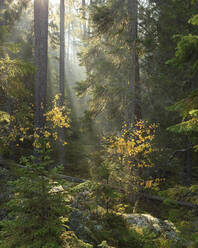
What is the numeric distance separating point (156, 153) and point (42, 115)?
5807 mm

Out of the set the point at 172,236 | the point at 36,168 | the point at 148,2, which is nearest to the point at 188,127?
the point at 36,168

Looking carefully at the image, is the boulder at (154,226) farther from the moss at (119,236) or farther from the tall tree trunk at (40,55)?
the tall tree trunk at (40,55)

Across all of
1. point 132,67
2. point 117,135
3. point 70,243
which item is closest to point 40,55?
point 132,67

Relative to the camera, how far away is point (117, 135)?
9609 millimetres

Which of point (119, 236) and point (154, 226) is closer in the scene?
point (119, 236)

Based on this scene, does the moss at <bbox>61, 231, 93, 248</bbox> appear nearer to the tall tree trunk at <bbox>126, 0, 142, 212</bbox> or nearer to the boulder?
the boulder

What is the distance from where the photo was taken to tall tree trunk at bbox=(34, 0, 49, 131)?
9391 mm

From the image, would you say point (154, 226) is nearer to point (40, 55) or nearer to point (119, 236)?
point (119, 236)

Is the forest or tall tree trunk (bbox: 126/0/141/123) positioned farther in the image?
tall tree trunk (bbox: 126/0/141/123)

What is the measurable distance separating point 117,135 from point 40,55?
5278 mm

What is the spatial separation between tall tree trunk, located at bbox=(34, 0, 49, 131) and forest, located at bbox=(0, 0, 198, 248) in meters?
0.05

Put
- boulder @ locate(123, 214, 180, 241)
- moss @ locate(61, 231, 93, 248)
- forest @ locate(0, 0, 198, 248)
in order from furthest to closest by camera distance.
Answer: boulder @ locate(123, 214, 180, 241)
forest @ locate(0, 0, 198, 248)
moss @ locate(61, 231, 93, 248)

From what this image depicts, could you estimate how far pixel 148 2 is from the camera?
11.4 metres

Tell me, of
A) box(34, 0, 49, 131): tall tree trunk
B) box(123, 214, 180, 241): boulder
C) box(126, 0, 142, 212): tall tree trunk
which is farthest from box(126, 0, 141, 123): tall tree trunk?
box(123, 214, 180, 241): boulder
